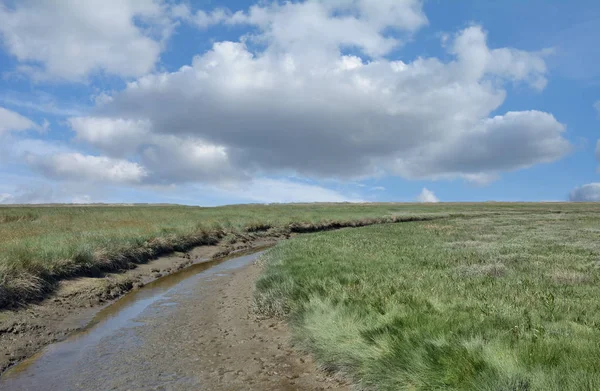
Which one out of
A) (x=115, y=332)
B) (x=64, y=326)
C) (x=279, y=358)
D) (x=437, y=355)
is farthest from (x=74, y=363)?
(x=437, y=355)

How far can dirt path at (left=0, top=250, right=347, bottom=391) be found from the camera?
25.5 feet

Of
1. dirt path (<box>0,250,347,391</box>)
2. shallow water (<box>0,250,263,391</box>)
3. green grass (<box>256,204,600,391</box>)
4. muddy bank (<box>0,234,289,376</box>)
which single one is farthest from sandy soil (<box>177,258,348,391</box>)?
muddy bank (<box>0,234,289,376</box>)

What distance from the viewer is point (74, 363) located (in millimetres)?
9094

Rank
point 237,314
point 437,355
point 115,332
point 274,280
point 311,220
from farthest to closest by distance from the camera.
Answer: point 311,220 → point 274,280 → point 237,314 → point 115,332 → point 437,355

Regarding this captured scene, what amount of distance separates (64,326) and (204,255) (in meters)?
16.4

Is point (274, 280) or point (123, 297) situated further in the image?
point (123, 297)

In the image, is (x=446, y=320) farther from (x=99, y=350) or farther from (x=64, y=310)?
(x=64, y=310)

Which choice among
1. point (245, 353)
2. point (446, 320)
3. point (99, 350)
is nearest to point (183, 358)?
point (245, 353)

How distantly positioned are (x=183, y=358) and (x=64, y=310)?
21.7 feet

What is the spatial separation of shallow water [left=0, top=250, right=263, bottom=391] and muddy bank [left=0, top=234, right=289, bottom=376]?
1.21 feet

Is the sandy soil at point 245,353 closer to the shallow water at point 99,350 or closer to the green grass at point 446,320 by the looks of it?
the green grass at point 446,320

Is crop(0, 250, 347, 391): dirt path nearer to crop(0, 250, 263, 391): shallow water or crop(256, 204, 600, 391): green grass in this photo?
crop(0, 250, 263, 391): shallow water

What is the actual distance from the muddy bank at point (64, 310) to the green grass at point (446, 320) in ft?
18.5

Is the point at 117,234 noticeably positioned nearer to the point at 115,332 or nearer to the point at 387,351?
the point at 115,332
